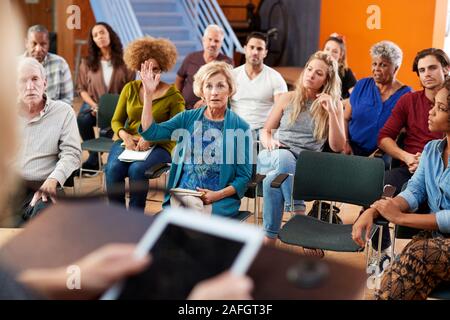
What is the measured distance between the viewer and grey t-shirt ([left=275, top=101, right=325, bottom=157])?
4.26m

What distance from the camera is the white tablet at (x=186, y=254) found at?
2.64 ft

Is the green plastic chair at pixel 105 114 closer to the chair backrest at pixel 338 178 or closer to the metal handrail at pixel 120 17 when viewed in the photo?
the chair backrest at pixel 338 178

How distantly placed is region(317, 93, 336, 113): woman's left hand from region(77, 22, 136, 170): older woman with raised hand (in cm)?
214

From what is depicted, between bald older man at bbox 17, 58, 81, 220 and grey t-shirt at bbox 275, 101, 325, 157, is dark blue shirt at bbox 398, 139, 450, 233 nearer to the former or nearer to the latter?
grey t-shirt at bbox 275, 101, 325, 157

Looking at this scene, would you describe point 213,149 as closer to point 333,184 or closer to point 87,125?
point 333,184

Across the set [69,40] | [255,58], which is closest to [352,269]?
[255,58]

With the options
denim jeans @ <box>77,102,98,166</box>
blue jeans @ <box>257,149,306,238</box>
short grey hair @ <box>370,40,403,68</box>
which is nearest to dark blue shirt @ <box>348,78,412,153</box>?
short grey hair @ <box>370,40,403,68</box>

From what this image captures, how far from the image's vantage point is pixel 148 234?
0.85m

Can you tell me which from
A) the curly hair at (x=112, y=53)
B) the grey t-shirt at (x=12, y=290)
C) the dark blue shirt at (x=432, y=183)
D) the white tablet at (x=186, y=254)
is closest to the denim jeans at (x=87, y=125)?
the curly hair at (x=112, y=53)

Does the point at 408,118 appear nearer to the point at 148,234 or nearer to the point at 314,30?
the point at 148,234

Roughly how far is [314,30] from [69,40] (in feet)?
12.4

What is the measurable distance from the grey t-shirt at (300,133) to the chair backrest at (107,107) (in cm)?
160

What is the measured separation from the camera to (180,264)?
823 mm

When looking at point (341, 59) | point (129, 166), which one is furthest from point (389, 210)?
point (341, 59)
